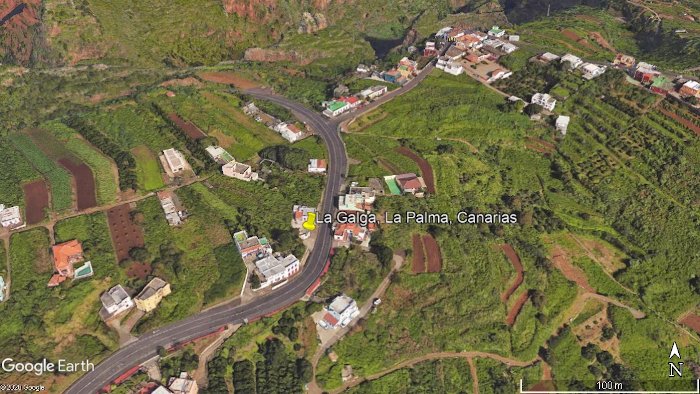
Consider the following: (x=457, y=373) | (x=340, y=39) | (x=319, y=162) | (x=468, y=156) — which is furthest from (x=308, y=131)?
(x=340, y=39)

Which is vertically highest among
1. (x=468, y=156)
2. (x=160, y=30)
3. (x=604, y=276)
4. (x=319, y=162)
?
(x=160, y=30)

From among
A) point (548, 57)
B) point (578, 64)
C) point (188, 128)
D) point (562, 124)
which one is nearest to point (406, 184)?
point (562, 124)

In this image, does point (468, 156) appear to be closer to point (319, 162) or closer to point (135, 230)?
point (319, 162)

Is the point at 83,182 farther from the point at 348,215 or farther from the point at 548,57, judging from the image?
the point at 548,57

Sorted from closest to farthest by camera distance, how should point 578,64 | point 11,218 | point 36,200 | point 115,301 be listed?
point 115,301, point 11,218, point 36,200, point 578,64

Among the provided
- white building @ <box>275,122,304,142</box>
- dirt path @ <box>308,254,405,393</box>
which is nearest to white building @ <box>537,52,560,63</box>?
white building @ <box>275,122,304,142</box>

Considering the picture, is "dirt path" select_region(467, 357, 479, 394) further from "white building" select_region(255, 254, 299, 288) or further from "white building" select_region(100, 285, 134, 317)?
"white building" select_region(100, 285, 134, 317)
